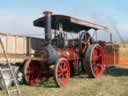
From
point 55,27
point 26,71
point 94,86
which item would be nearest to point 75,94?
point 94,86

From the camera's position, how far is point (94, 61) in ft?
57.3

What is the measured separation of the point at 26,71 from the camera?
14.6 metres

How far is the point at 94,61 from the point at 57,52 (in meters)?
2.95

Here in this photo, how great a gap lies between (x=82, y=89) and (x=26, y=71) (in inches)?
94.0

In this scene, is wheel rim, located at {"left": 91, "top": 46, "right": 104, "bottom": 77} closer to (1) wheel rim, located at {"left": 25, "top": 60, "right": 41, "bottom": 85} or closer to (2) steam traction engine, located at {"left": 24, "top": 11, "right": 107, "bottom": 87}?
(2) steam traction engine, located at {"left": 24, "top": 11, "right": 107, "bottom": 87}

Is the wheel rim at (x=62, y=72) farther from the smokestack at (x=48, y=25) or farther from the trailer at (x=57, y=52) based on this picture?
the smokestack at (x=48, y=25)

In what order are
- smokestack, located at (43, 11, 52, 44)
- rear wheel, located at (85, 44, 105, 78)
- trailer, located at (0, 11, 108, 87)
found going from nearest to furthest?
trailer, located at (0, 11, 108, 87)
smokestack, located at (43, 11, 52, 44)
rear wheel, located at (85, 44, 105, 78)

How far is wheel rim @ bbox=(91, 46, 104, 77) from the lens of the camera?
56.5 feet

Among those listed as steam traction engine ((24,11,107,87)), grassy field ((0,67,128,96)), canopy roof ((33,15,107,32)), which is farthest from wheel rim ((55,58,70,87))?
canopy roof ((33,15,107,32))

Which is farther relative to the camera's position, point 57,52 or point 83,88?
point 57,52

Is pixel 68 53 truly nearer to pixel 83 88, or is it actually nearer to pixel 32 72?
pixel 32 72

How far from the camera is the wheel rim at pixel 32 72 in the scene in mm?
14671

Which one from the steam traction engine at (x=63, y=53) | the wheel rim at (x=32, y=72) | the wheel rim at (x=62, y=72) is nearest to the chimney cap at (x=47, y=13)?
the steam traction engine at (x=63, y=53)

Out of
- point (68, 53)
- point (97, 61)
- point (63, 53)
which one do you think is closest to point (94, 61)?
point (97, 61)
